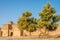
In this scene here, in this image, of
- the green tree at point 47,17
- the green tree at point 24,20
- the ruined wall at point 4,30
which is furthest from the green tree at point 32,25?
the ruined wall at point 4,30

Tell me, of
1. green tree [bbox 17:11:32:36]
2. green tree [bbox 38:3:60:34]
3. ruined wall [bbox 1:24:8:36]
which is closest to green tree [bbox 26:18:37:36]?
green tree [bbox 17:11:32:36]

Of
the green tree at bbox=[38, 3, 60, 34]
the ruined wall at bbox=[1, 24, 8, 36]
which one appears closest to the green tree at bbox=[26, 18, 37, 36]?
the green tree at bbox=[38, 3, 60, 34]

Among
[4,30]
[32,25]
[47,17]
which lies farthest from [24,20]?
[4,30]

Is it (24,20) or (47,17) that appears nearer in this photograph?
(47,17)

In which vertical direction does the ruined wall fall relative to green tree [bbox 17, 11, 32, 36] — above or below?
below

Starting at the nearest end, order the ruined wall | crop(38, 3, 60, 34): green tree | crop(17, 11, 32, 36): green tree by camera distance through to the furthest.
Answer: crop(38, 3, 60, 34): green tree
crop(17, 11, 32, 36): green tree
the ruined wall

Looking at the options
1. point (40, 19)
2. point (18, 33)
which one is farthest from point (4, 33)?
point (40, 19)

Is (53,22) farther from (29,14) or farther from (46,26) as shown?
(29,14)

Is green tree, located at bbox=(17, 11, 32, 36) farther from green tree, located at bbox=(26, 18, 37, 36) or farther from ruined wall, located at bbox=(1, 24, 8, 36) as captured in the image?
ruined wall, located at bbox=(1, 24, 8, 36)

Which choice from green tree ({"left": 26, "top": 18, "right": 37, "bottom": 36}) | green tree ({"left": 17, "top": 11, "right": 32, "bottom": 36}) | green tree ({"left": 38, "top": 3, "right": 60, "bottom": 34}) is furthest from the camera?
green tree ({"left": 17, "top": 11, "right": 32, "bottom": 36})

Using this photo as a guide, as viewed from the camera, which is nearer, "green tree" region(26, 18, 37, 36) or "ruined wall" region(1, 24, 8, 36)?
"green tree" region(26, 18, 37, 36)

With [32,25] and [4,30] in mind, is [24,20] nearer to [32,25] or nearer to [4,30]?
[32,25]

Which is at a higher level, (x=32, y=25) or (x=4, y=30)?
(x=32, y=25)

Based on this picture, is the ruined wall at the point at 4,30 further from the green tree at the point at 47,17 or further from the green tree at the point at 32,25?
the green tree at the point at 47,17
